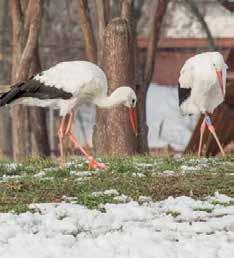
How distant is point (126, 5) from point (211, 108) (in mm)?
→ 3019

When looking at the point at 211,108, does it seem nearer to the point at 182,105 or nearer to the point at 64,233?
the point at 182,105

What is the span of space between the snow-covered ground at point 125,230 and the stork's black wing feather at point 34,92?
3759 millimetres

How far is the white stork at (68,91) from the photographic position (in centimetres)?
1191

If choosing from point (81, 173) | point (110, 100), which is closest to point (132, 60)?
point (110, 100)

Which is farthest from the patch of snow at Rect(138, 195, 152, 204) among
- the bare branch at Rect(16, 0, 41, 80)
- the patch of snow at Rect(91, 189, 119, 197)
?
the bare branch at Rect(16, 0, 41, 80)

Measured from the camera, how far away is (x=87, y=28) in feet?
57.9

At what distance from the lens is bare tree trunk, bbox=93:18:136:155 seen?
50.6ft

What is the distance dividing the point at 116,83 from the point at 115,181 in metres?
5.98

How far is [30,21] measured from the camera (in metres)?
17.4

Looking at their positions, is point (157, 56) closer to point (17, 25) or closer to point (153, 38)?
point (153, 38)

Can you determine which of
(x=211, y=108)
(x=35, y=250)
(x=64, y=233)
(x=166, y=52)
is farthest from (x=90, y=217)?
(x=166, y=52)

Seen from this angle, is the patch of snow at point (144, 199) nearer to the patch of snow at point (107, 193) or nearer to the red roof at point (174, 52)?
the patch of snow at point (107, 193)

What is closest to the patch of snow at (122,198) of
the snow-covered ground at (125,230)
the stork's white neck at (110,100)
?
the snow-covered ground at (125,230)

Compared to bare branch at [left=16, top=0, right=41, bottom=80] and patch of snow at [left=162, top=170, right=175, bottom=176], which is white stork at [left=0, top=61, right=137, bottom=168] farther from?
bare branch at [left=16, top=0, right=41, bottom=80]
